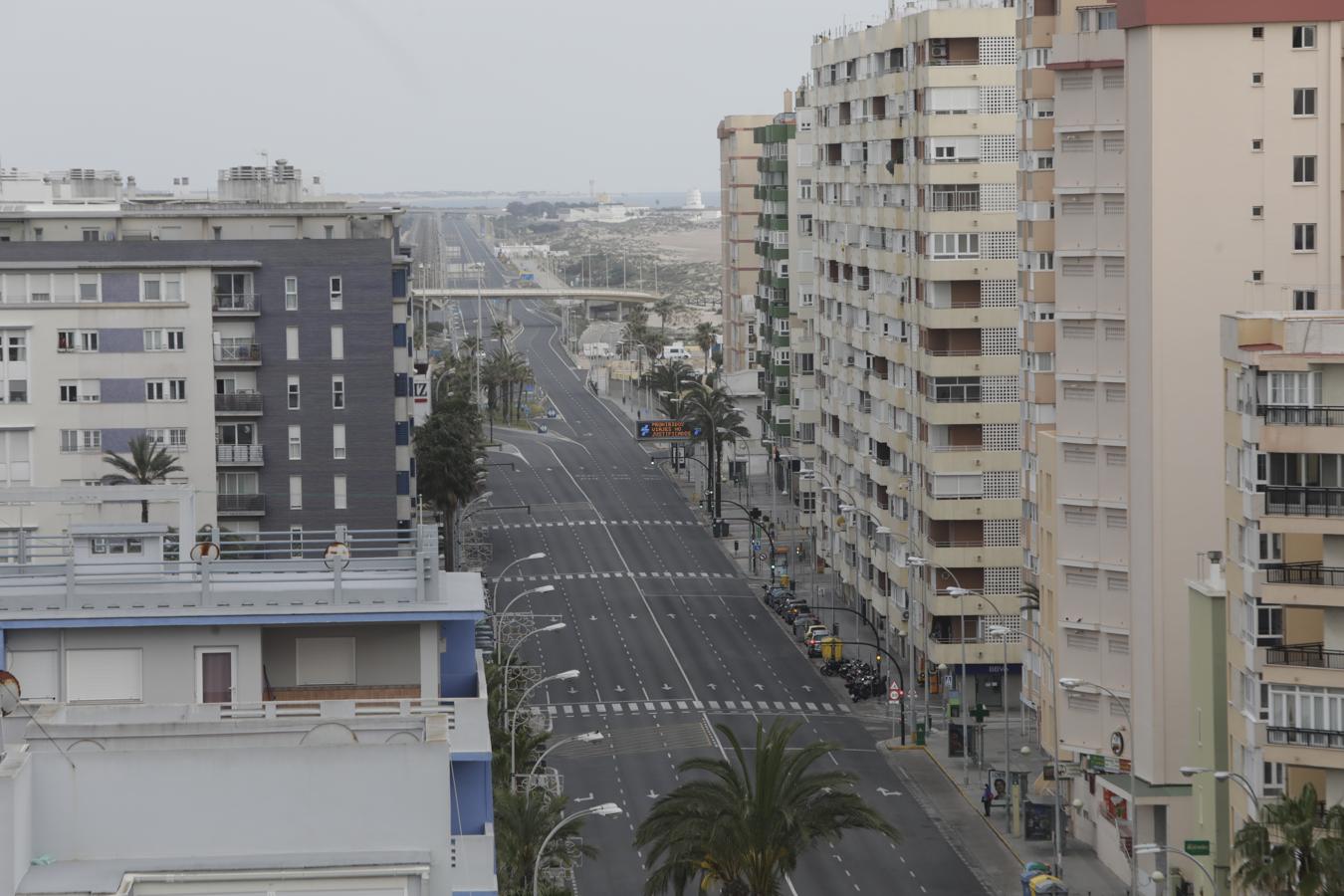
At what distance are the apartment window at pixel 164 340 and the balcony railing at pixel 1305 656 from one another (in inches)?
2186

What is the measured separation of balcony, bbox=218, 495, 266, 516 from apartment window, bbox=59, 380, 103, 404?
290 inches

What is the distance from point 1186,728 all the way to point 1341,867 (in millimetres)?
21039

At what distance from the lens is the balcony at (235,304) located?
4067 inches

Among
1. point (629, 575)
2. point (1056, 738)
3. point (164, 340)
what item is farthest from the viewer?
point (629, 575)

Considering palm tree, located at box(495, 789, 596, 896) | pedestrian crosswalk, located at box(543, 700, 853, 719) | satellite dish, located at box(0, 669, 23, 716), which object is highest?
satellite dish, located at box(0, 669, 23, 716)

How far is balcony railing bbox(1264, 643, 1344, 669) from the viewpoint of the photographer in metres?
60.8

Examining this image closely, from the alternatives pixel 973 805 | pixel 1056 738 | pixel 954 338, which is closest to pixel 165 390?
pixel 954 338

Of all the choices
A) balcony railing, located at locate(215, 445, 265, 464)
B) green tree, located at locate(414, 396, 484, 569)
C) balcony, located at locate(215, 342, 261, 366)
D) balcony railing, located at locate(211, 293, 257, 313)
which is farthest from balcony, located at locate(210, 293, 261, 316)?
green tree, located at locate(414, 396, 484, 569)

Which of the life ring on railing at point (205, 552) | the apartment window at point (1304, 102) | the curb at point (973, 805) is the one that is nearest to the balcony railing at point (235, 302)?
the curb at point (973, 805)

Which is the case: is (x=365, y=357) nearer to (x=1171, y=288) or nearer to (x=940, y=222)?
(x=940, y=222)

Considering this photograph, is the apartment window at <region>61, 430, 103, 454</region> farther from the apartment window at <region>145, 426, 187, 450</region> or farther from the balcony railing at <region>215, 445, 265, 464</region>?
the balcony railing at <region>215, 445, 265, 464</region>

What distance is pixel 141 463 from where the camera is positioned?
95812 mm

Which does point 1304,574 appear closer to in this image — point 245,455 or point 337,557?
point 337,557

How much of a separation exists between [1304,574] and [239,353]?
5613 cm
